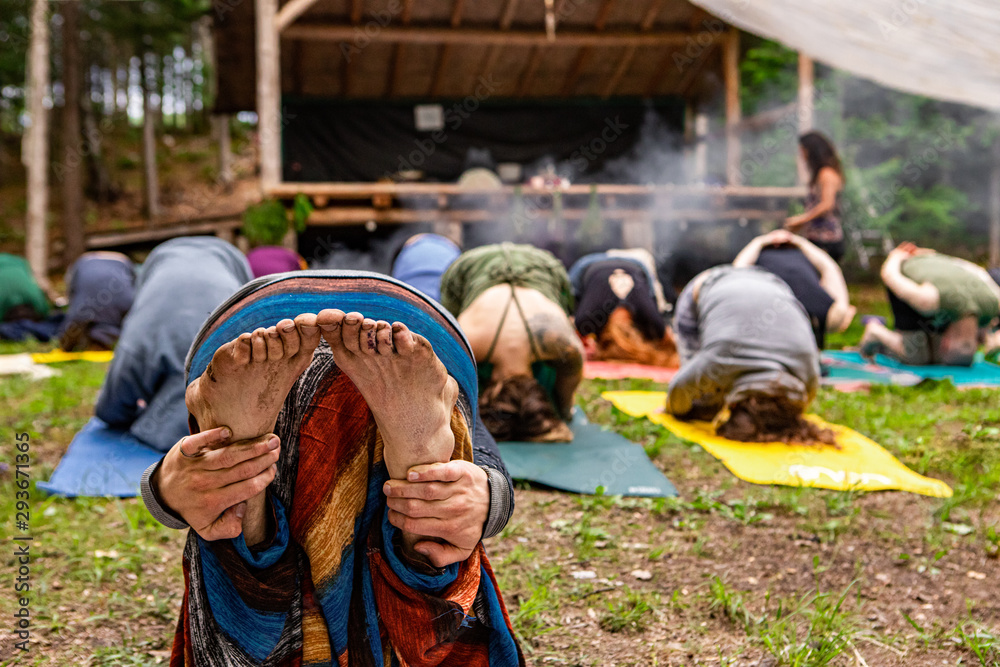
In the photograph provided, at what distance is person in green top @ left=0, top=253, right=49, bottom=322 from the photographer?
283 inches

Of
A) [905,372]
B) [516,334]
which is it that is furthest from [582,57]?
[516,334]

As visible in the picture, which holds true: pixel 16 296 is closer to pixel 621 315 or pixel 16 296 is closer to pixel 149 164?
pixel 621 315

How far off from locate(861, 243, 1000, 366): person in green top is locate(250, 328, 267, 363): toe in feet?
17.5

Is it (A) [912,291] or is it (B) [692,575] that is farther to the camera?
(A) [912,291]

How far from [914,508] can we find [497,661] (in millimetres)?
2076

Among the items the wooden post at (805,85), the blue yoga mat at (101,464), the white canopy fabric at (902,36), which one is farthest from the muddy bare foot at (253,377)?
the wooden post at (805,85)

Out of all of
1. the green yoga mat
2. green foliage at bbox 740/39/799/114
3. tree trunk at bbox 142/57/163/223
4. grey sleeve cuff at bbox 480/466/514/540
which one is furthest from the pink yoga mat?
tree trunk at bbox 142/57/163/223

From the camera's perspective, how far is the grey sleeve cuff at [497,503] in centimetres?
122

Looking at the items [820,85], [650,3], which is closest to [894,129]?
[820,85]

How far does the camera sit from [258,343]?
3.36 ft

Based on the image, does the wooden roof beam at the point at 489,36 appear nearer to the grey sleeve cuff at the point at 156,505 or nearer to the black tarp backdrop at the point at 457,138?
the black tarp backdrop at the point at 457,138

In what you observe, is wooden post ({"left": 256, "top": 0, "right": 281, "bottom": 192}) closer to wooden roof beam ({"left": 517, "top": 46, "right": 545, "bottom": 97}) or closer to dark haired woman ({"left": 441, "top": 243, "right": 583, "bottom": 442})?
wooden roof beam ({"left": 517, "top": 46, "right": 545, "bottom": 97})

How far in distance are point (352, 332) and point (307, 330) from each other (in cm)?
6

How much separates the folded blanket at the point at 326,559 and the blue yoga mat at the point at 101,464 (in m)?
1.72
